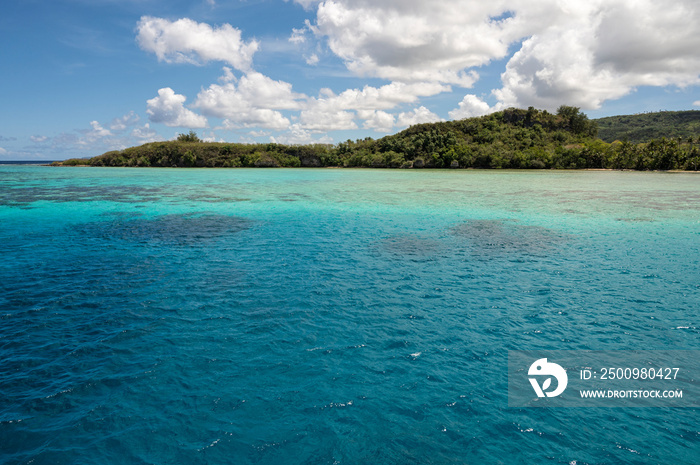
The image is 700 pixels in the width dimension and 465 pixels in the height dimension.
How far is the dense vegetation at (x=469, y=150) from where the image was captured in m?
101

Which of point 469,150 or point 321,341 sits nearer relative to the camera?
point 321,341

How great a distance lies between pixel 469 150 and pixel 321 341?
12418cm

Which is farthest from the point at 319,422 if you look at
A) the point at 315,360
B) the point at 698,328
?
the point at 698,328

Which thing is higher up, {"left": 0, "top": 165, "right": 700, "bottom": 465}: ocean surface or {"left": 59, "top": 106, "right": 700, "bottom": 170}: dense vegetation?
{"left": 59, "top": 106, "right": 700, "bottom": 170}: dense vegetation

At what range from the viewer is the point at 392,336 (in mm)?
8914

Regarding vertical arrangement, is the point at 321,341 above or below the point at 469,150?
below

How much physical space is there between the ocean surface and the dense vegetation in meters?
101

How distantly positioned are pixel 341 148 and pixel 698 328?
15134 cm

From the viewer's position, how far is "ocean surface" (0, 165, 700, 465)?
5.67 metres

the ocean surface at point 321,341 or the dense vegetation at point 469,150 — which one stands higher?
the dense vegetation at point 469,150

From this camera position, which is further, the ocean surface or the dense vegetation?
the dense vegetation

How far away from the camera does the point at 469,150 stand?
122m

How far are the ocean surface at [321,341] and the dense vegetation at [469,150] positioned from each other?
3971 inches

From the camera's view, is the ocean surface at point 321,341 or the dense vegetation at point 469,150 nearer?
the ocean surface at point 321,341
